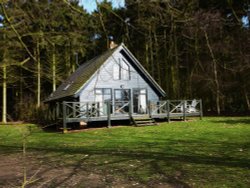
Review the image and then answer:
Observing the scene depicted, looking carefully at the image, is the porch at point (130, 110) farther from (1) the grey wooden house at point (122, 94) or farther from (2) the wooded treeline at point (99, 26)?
(2) the wooded treeline at point (99, 26)

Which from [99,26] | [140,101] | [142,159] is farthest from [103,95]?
[99,26]

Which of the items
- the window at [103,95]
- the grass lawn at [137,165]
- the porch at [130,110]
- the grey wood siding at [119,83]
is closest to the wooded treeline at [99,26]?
the grass lawn at [137,165]

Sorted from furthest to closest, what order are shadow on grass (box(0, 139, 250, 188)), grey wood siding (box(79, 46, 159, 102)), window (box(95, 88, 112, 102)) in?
window (box(95, 88, 112, 102)), grey wood siding (box(79, 46, 159, 102)), shadow on grass (box(0, 139, 250, 188))

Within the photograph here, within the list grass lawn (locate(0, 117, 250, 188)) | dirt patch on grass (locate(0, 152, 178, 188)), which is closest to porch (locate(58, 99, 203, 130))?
grass lawn (locate(0, 117, 250, 188))

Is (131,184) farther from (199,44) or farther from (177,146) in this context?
(199,44)

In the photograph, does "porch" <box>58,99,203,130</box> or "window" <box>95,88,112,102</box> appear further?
"window" <box>95,88,112,102</box>

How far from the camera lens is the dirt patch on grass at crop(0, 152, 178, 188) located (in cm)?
696

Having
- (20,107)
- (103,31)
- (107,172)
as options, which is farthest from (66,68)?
(103,31)

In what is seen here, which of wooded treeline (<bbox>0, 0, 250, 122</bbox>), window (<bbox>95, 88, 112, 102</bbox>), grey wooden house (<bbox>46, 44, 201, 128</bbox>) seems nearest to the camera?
wooded treeline (<bbox>0, 0, 250, 122</bbox>)

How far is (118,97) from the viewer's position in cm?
2550

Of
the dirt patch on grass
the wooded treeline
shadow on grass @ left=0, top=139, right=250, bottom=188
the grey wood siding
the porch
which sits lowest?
the dirt patch on grass

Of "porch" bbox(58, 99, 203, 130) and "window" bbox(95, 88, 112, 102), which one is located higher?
"window" bbox(95, 88, 112, 102)

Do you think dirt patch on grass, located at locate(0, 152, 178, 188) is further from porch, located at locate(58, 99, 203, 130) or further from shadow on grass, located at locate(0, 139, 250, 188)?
porch, located at locate(58, 99, 203, 130)

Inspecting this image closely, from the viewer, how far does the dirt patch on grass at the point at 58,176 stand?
6.96 metres
